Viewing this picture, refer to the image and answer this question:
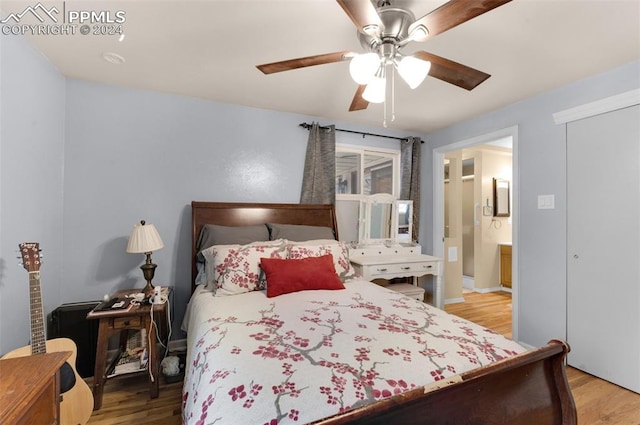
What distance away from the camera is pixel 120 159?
2.51 m

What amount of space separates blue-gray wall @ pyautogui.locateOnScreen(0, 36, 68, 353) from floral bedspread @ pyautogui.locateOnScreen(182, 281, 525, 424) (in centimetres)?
114

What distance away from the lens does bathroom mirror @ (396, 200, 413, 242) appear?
3.60 m

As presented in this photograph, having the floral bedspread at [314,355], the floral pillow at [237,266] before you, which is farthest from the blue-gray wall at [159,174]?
the floral bedspread at [314,355]

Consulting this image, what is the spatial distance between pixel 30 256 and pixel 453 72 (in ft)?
8.59

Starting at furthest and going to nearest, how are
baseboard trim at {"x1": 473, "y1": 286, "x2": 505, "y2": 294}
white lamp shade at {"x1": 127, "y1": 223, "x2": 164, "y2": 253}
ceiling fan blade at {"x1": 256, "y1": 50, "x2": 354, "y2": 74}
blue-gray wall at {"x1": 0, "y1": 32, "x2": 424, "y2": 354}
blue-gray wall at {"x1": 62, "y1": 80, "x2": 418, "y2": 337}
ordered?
baseboard trim at {"x1": 473, "y1": 286, "x2": 505, "y2": 294}, blue-gray wall at {"x1": 62, "y1": 80, "x2": 418, "y2": 337}, white lamp shade at {"x1": 127, "y1": 223, "x2": 164, "y2": 253}, blue-gray wall at {"x1": 0, "y1": 32, "x2": 424, "y2": 354}, ceiling fan blade at {"x1": 256, "y1": 50, "x2": 354, "y2": 74}

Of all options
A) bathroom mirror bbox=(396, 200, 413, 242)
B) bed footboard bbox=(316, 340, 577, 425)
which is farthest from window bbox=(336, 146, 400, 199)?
bed footboard bbox=(316, 340, 577, 425)

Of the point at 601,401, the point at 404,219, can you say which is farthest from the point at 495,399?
the point at 404,219

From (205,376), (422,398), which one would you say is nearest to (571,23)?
(422,398)

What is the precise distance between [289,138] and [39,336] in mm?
2478

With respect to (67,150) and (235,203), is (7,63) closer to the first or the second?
(67,150)

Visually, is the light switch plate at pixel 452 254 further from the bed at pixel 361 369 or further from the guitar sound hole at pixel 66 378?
the guitar sound hole at pixel 66 378

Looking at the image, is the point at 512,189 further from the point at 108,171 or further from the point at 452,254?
the point at 108,171

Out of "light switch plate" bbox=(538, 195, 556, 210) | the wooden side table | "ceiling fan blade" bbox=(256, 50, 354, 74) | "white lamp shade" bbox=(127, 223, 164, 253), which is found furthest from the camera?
"light switch plate" bbox=(538, 195, 556, 210)

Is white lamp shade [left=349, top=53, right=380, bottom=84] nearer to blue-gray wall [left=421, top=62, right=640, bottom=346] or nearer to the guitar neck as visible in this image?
the guitar neck
